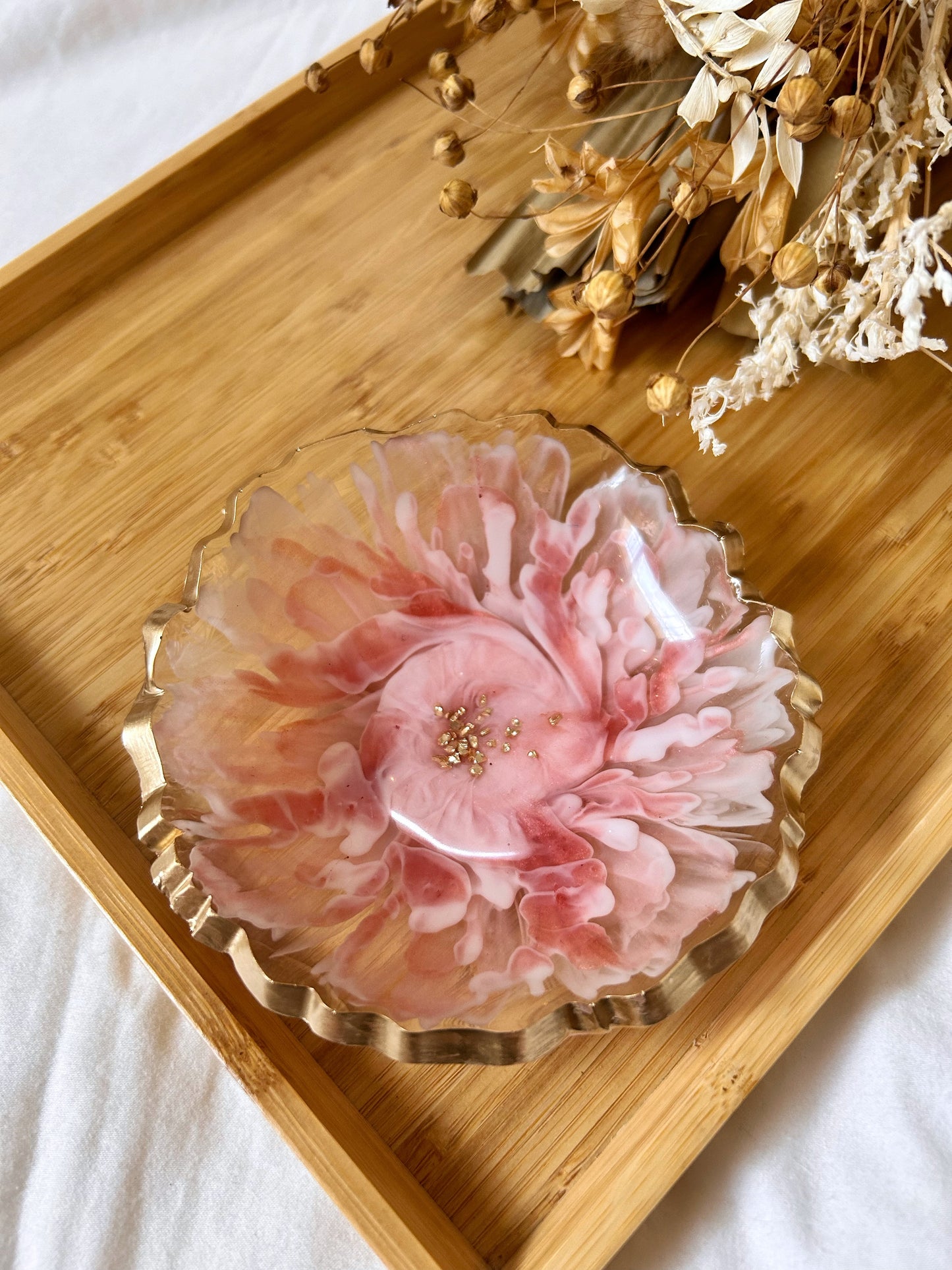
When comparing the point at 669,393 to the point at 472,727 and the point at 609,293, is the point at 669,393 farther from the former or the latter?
the point at 472,727

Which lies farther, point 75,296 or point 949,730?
point 75,296

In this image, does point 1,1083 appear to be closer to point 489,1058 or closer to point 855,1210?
point 489,1058

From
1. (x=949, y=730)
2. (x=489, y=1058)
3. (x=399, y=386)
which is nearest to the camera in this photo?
(x=489, y=1058)

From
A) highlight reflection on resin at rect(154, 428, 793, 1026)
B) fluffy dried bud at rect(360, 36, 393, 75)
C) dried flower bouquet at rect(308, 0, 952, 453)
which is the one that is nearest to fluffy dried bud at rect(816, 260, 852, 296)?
dried flower bouquet at rect(308, 0, 952, 453)

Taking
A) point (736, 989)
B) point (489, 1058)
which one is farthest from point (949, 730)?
point (489, 1058)

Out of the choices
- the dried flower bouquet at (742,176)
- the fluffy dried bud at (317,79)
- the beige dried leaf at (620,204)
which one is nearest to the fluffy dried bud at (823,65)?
the dried flower bouquet at (742,176)

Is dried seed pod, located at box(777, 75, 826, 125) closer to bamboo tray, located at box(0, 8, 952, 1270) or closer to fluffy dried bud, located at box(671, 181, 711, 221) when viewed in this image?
fluffy dried bud, located at box(671, 181, 711, 221)

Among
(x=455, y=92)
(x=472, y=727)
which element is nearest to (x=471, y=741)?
(x=472, y=727)
